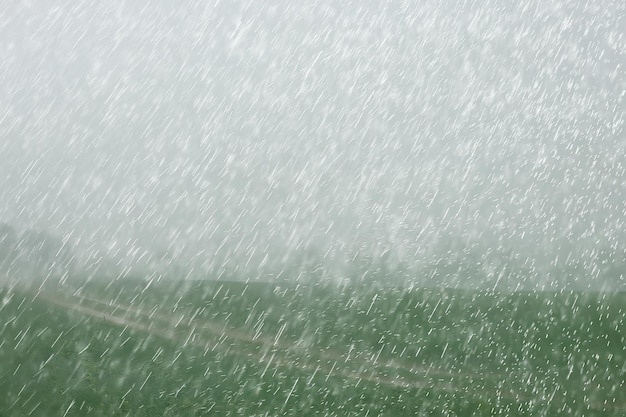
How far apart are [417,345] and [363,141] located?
68 cm

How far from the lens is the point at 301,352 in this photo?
178 centimetres

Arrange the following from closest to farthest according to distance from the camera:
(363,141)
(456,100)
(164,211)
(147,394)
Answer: (147,394) → (164,211) → (363,141) → (456,100)

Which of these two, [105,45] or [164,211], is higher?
[105,45]

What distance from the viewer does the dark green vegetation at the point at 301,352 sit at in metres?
1.55

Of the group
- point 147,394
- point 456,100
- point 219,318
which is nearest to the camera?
point 147,394

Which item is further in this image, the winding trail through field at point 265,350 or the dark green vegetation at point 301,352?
the winding trail through field at point 265,350

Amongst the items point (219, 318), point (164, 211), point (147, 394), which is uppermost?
point (164, 211)

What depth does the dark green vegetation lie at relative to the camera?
5.07ft

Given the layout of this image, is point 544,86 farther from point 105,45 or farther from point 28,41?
point 28,41

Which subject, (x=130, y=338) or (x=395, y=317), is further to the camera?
(x=395, y=317)

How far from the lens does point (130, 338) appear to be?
1635 mm

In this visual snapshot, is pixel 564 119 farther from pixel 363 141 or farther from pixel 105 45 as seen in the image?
pixel 105 45

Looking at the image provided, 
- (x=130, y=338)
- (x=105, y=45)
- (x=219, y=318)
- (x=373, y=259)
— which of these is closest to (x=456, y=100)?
(x=373, y=259)

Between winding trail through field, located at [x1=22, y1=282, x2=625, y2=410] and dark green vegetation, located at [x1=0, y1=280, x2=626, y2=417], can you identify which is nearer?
dark green vegetation, located at [x1=0, y1=280, x2=626, y2=417]
